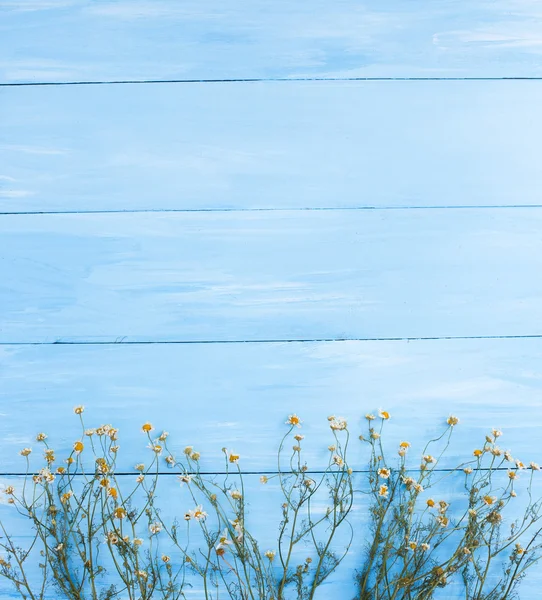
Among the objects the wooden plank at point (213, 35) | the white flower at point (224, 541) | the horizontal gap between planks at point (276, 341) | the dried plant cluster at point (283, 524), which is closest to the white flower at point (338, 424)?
the dried plant cluster at point (283, 524)

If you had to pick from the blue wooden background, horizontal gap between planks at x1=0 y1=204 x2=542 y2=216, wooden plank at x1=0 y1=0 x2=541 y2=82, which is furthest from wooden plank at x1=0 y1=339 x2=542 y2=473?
wooden plank at x1=0 y1=0 x2=541 y2=82

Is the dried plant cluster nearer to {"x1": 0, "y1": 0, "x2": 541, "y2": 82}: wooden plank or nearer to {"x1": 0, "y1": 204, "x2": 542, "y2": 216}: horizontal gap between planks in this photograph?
{"x1": 0, "y1": 204, "x2": 542, "y2": 216}: horizontal gap between planks

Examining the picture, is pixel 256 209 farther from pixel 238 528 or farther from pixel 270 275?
pixel 238 528

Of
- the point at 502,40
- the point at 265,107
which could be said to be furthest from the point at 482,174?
the point at 265,107

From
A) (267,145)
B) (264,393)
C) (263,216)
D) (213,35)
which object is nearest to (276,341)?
(264,393)

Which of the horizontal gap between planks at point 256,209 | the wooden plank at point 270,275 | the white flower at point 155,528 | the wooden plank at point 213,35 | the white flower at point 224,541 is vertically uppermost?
the wooden plank at point 213,35

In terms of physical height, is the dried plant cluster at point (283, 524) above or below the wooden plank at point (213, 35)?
below

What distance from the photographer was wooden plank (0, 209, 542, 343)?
0.82 meters

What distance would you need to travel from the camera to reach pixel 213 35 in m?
0.82

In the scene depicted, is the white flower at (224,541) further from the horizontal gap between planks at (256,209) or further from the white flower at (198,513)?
the horizontal gap between planks at (256,209)

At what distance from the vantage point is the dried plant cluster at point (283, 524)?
81 centimetres

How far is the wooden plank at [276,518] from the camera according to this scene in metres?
0.83

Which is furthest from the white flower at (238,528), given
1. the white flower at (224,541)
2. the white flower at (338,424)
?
the white flower at (338,424)

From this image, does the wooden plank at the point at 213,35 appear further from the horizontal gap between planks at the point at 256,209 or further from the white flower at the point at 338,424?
the white flower at the point at 338,424
